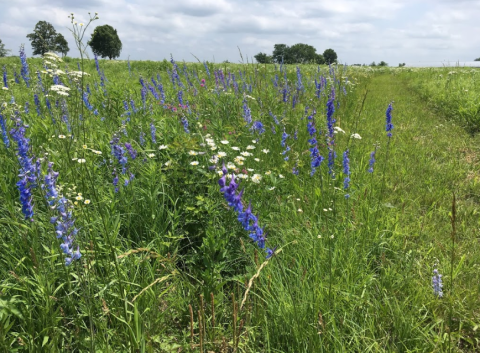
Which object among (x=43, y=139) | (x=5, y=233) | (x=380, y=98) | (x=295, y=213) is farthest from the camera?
(x=380, y=98)

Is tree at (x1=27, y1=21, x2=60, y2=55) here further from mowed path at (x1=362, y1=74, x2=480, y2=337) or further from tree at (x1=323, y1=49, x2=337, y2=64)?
tree at (x1=323, y1=49, x2=337, y2=64)

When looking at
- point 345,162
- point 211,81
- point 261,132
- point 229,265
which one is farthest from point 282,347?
point 211,81

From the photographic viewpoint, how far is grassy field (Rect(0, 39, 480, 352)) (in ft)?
5.12

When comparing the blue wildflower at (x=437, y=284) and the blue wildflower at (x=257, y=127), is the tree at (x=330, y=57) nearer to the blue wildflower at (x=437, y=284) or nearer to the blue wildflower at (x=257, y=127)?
the blue wildflower at (x=257, y=127)

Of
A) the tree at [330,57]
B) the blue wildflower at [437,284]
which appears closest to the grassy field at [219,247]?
the blue wildflower at [437,284]

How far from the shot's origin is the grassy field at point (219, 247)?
5.12 feet

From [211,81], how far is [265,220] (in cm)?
512

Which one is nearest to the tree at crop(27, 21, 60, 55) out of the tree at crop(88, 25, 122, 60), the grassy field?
the grassy field

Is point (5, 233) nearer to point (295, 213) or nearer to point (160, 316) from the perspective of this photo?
point (160, 316)

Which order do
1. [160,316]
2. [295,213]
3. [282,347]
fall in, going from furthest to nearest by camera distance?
1. [295,213]
2. [160,316]
3. [282,347]

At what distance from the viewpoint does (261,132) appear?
156 inches

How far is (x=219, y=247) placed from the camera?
211 cm

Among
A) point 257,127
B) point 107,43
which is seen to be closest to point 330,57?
point 257,127

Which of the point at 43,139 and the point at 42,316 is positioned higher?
the point at 43,139
